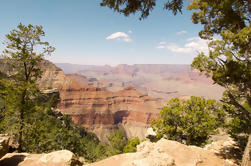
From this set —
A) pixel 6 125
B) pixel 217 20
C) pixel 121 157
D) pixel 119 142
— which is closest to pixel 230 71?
pixel 217 20

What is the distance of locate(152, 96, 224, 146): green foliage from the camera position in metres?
15.5

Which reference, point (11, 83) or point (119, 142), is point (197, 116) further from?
point (119, 142)

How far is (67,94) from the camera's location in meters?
137

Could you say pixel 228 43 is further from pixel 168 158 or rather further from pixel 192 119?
pixel 192 119

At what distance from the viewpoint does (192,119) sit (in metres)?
16.4

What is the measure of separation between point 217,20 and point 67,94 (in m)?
143

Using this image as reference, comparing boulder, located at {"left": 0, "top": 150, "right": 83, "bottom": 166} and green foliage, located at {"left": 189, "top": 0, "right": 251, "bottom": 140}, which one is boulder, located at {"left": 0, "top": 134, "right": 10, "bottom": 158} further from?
green foliage, located at {"left": 189, "top": 0, "right": 251, "bottom": 140}

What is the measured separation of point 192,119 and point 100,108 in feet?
439

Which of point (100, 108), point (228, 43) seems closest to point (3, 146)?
point (228, 43)


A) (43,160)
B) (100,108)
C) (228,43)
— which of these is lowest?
(100,108)

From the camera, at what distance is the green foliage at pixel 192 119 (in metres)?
15.5

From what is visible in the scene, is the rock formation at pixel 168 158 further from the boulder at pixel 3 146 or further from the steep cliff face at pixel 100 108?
the steep cliff face at pixel 100 108

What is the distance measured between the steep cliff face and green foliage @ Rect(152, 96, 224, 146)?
353ft

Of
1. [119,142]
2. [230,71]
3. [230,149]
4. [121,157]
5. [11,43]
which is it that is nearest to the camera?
[230,71]
